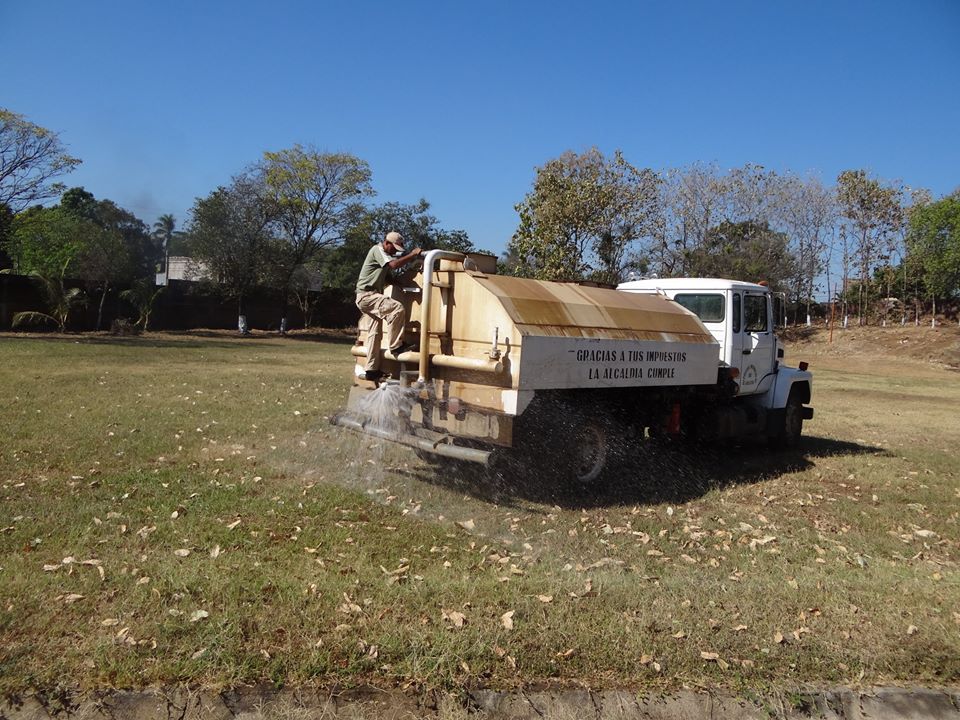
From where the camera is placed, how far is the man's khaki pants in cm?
695

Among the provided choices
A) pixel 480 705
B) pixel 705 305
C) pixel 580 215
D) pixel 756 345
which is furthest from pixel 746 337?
pixel 580 215

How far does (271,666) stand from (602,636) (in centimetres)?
169

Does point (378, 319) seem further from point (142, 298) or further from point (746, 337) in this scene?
point (142, 298)

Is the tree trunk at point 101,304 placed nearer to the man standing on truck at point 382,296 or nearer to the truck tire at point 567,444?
the man standing on truck at point 382,296

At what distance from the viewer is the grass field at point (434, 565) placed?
3.57 m

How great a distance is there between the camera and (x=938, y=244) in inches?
1585

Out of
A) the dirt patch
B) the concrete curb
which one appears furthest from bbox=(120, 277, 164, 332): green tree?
the concrete curb

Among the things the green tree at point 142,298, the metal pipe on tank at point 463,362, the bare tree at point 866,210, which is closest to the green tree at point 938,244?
the bare tree at point 866,210

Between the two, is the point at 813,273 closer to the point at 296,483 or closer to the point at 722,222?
the point at 722,222

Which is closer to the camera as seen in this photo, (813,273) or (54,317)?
(54,317)

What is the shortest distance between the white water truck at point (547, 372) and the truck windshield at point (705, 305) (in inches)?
1.7

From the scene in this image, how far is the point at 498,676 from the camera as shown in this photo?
3.47m

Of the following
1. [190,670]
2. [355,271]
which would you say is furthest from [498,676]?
[355,271]

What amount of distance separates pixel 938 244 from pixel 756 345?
38.0 meters
